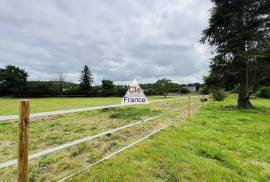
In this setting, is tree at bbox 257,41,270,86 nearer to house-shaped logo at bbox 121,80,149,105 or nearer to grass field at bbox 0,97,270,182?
grass field at bbox 0,97,270,182

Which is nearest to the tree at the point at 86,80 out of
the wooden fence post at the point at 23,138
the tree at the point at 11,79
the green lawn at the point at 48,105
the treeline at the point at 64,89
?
the treeline at the point at 64,89

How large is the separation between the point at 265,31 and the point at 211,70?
177 inches

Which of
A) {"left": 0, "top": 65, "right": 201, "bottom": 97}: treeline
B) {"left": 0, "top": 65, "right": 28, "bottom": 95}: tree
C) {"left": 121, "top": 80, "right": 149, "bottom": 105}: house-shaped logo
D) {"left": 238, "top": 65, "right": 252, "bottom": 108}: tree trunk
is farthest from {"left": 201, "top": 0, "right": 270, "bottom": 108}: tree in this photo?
{"left": 0, "top": 65, "right": 28, "bottom": 95}: tree

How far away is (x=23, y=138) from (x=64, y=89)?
60.7 metres

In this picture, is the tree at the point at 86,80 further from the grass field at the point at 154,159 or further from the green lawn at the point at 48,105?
the grass field at the point at 154,159

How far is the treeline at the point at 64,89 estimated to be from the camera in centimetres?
5203

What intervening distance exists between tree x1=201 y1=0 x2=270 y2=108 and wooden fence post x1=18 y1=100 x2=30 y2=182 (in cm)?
1483

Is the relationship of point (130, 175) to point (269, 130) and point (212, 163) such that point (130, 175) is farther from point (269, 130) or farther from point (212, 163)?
point (269, 130)

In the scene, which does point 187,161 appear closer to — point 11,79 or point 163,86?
point 163,86

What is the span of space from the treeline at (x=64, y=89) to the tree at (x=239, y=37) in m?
31.9

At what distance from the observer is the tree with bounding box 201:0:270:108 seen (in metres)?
Answer: 14.3

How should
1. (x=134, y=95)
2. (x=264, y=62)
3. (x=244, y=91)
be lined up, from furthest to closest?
(x=244, y=91), (x=264, y=62), (x=134, y=95)

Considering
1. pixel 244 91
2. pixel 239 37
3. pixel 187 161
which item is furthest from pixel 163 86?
pixel 187 161

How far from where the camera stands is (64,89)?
195 ft
